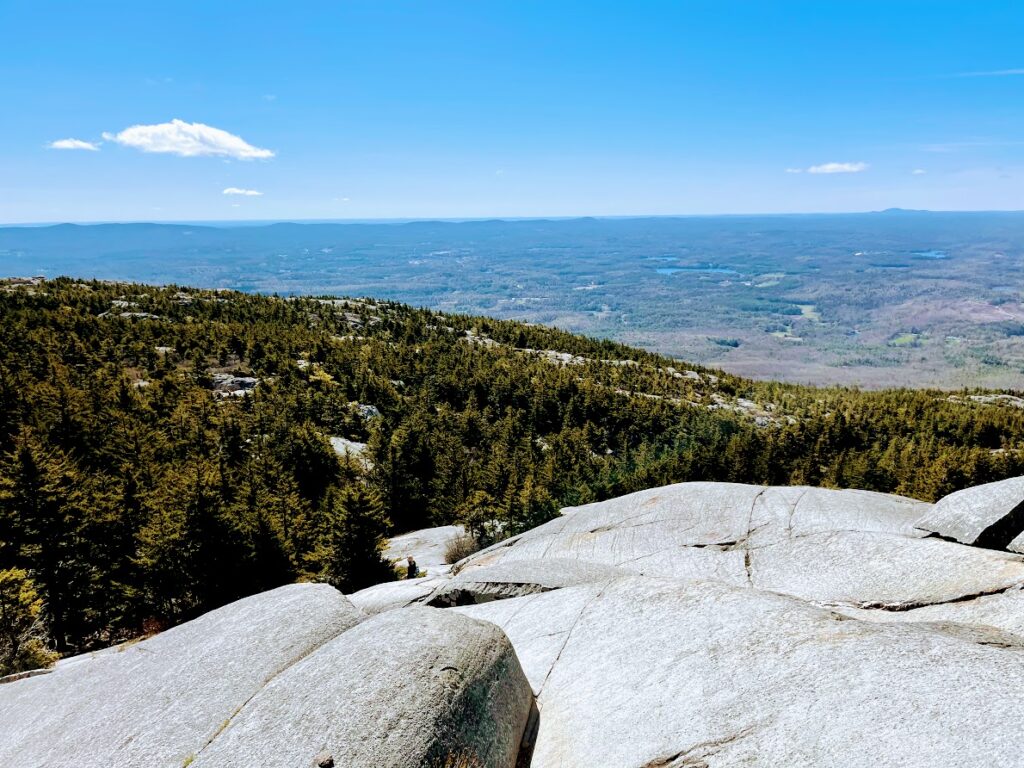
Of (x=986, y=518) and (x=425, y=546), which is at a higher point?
(x=986, y=518)

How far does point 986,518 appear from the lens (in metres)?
16.1

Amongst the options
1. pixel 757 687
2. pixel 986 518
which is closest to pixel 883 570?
pixel 986 518

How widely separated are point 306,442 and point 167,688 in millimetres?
45979

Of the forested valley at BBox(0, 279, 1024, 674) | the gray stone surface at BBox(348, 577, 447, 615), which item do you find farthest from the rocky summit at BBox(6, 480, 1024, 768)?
the forested valley at BBox(0, 279, 1024, 674)

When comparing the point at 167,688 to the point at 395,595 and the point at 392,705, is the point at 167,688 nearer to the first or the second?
the point at 392,705

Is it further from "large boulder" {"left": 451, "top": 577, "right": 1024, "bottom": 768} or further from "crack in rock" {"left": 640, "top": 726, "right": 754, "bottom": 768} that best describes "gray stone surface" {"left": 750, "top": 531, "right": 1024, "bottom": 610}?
"crack in rock" {"left": 640, "top": 726, "right": 754, "bottom": 768}

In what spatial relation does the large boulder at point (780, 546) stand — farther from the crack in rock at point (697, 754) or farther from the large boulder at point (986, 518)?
the crack in rock at point (697, 754)

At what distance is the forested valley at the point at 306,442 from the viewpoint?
96.3ft

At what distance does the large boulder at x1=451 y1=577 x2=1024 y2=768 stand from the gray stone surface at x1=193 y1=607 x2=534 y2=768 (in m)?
1.37

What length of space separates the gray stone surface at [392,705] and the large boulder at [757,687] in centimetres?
Result: 137

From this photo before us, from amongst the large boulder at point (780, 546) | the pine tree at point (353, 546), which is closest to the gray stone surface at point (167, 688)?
the large boulder at point (780, 546)

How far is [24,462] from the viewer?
27562 millimetres

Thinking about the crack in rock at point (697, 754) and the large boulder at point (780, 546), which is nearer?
the crack in rock at point (697, 754)

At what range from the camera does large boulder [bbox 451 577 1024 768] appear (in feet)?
23.5
